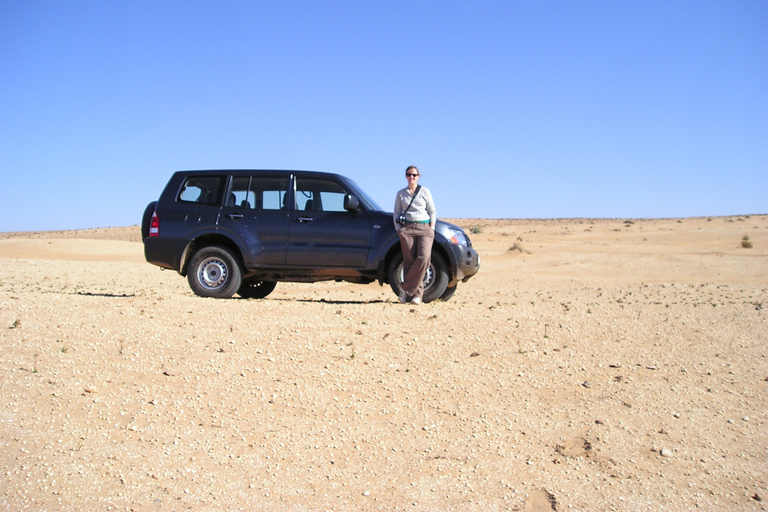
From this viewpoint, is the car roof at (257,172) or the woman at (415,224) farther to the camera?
the car roof at (257,172)

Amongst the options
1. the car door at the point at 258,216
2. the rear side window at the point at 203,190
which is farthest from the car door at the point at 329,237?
the rear side window at the point at 203,190

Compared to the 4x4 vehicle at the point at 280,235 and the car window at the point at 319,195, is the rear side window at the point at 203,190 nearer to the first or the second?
the 4x4 vehicle at the point at 280,235

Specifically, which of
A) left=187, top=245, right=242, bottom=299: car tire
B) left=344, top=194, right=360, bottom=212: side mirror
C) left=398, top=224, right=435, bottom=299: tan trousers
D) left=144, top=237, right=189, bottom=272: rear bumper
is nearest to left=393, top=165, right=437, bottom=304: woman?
left=398, top=224, right=435, bottom=299: tan trousers

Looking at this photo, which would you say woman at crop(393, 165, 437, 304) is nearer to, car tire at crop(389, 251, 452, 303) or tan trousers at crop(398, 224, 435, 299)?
tan trousers at crop(398, 224, 435, 299)

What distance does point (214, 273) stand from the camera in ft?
31.1

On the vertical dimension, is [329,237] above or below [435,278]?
above

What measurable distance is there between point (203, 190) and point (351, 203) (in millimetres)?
2287

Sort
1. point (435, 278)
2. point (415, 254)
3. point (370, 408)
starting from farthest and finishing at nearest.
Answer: point (435, 278), point (415, 254), point (370, 408)

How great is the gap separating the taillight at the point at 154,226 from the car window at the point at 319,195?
2.01 metres

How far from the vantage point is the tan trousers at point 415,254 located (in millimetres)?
8672

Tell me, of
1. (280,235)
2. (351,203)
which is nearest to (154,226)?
(280,235)

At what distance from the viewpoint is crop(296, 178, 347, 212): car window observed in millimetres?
9359

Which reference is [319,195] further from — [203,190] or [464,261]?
[464,261]

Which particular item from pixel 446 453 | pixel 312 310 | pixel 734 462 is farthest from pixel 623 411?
pixel 312 310
